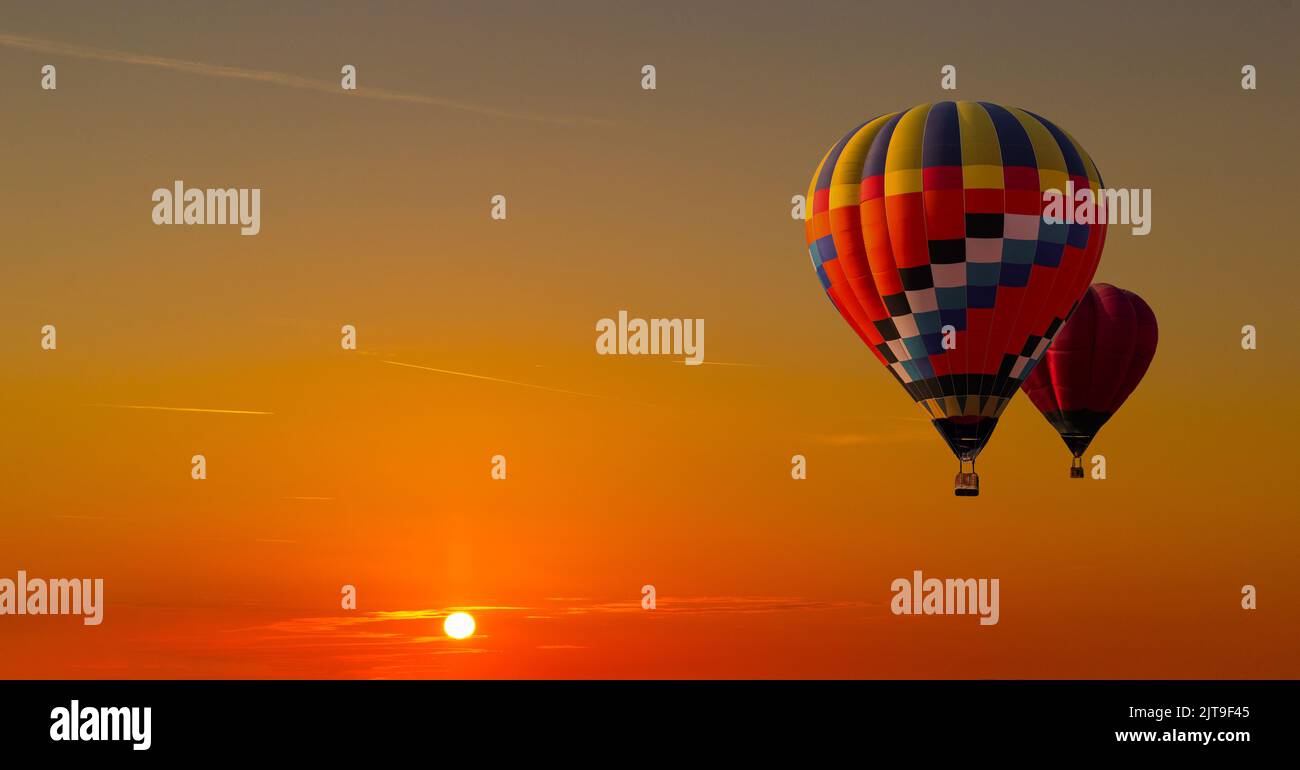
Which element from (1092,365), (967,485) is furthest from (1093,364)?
(967,485)

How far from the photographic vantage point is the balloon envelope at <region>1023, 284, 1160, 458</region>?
2004 inches

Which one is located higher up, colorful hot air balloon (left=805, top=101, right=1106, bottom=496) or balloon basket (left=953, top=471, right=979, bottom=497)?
colorful hot air balloon (left=805, top=101, right=1106, bottom=496)

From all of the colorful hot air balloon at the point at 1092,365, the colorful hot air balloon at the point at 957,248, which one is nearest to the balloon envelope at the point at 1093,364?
the colorful hot air balloon at the point at 1092,365

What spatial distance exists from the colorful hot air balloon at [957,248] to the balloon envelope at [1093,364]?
8270mm

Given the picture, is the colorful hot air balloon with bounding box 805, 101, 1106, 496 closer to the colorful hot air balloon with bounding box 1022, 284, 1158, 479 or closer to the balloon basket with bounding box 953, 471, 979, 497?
the balloon basket with bounding box 953, 471, 979, 497

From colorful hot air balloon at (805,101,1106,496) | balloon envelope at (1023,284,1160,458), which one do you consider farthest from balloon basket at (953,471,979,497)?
balloon envelope at (1023,284,1160,458)

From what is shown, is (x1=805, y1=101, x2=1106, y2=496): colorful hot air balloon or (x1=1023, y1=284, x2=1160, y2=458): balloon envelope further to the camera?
(x1=1023, y1=284, x2=1160, y2=458): balloon envelope

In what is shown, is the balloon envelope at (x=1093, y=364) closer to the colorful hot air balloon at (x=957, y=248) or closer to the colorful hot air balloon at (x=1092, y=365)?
the colorful hot air balloon at (x=1092, y=365)

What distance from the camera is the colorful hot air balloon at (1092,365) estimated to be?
167 ft
